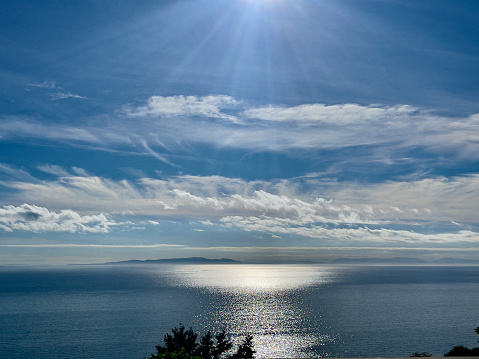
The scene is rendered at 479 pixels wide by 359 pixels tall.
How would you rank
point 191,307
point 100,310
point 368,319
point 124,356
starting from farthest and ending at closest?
point 191,307 → point 100,310 → point 368,319 → point 124,356

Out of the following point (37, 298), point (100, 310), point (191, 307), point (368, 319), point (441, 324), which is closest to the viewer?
point (441, 324)

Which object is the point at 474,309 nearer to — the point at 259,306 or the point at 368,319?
the point at 368,319

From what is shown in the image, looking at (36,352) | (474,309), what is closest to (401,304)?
(474,309)

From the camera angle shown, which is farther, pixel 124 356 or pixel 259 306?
pixel 259 306

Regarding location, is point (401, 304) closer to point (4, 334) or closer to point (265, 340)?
point (265, 340)

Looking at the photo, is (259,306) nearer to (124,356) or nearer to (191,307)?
(191,307)

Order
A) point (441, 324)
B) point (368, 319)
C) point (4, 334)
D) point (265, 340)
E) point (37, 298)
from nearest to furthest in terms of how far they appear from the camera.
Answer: point (265, 340) → point (4, 334) → point (441, 324) → point (368, 319) → point (37, 298)

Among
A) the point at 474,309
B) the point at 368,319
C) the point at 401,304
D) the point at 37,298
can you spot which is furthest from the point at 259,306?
the point at 37,298

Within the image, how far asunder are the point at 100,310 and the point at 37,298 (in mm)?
56447

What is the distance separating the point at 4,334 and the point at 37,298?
79.3 m

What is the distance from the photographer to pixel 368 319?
110750 mm

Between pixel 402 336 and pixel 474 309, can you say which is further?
pixel 474 309

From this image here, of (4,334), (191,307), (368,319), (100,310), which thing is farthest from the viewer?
(191,307)

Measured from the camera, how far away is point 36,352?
248ft
